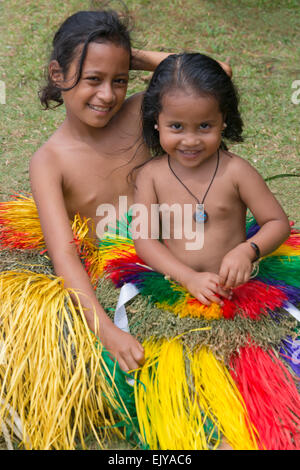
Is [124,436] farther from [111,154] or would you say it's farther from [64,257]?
[111,154]

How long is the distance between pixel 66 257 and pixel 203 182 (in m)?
0.50

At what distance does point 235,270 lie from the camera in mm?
1802

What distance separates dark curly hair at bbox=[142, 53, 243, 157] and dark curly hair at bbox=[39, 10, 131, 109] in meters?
0.24

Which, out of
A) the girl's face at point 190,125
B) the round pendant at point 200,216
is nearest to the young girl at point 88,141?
the girl's face at point 190,125

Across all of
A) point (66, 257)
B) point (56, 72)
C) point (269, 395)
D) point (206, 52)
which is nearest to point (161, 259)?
point (66, 257)

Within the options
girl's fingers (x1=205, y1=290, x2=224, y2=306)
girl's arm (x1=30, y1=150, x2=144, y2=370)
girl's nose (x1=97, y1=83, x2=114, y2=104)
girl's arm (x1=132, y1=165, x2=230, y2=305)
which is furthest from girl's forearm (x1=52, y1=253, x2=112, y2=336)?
girl's nose (x1=97, y1=83, x2=114, y2=104)

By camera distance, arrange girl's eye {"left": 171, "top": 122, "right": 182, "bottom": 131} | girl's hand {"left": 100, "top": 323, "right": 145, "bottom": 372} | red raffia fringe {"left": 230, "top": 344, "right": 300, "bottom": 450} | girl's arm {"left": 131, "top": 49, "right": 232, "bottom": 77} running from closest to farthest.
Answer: red raffia fringe {"left": 230, "top": 344, "right": 300, "bottom": 450} → girl's hand {"left": 100, "top": 323, "right": 145, "bottom": 372} → girl's eye {"left": 171, "top": 122, "right": 182, "bottom": 131} → girl's arm {"left": 131, "top": 49, "right": 232, "bottom": 77}

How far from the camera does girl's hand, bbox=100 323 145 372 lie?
5.81 ft

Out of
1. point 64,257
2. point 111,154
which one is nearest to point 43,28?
point 111,154

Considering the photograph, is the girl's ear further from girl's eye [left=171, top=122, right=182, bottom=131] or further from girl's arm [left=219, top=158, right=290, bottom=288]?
girl's arm [left=219, top=158, right=290, bottom=288]

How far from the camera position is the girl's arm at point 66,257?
179 centimetres

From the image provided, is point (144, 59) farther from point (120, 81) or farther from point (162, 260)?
point (162, 260)

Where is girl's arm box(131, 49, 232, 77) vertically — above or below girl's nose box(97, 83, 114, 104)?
above

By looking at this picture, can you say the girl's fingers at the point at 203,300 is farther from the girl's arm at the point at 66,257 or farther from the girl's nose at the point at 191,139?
the girl's nose at the point at 191,139
